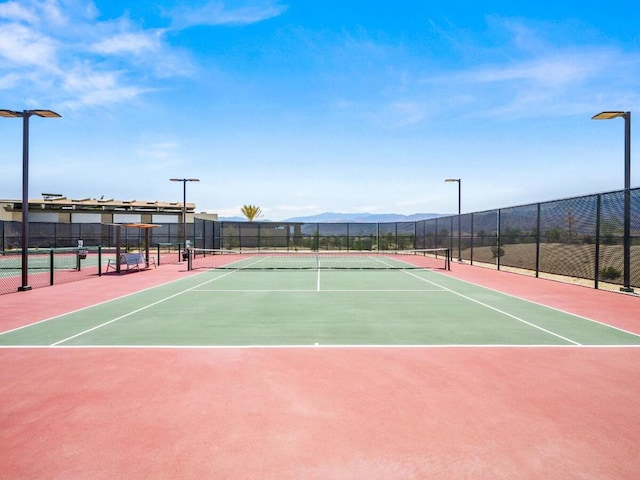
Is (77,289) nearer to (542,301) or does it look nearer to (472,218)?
(542,301)

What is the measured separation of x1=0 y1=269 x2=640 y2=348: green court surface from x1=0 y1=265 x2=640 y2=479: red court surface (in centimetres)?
60

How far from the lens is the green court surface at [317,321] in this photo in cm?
769

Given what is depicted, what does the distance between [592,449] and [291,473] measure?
2.63 metres

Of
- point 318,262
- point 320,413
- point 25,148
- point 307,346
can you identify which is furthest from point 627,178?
point 25,148

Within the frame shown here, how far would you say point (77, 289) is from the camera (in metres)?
15.0

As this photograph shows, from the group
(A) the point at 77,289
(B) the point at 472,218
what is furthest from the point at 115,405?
(B) the point at 472,218

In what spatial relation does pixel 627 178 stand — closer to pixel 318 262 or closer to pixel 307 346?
pixel 307 346

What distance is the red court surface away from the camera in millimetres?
3707

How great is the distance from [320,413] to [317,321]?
4.64 metres

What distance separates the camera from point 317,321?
30.6ft

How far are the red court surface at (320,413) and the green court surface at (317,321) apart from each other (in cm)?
60

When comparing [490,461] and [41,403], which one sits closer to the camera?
[490,461]

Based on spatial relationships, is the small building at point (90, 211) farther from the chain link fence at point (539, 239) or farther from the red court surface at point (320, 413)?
the red court surface at point (320, 413)

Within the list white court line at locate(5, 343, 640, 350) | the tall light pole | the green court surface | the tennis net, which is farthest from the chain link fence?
Answer: white court line at locate(5, 343, 640, 350)
